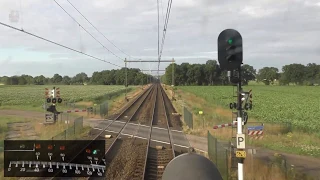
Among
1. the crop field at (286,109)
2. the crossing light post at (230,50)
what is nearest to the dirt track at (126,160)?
the crop field at (286,109)

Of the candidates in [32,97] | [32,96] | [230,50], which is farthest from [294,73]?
[230,50]

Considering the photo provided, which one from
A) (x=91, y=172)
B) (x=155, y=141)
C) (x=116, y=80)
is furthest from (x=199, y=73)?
(x=91, y=172)

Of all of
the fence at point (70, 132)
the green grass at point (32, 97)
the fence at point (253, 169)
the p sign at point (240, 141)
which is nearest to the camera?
the p sign at point (240, 141)

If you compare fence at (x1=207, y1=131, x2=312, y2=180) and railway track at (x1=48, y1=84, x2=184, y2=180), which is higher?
fence at (x1=207, y1=131, x2=312, y2=180)

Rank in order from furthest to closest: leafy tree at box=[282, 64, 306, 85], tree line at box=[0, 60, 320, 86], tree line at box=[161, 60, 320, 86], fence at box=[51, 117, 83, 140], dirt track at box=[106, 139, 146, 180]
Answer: leafy tree at box=[282, 64, 306, 85]
tree line at box=[161, 60, 320, 86]
tree line at box=[0, 60, 320, 86]
fence at box=[51, 117, 83, 140]
dirt track at box=[106, 139, 146, 180]

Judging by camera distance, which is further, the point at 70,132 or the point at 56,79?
the point at 56,79

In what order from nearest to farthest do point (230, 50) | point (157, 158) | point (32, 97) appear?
point (230, 50) → point (157, 158) → point (32, 97)

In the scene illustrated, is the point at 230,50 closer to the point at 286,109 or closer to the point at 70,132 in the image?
the point at 70,132

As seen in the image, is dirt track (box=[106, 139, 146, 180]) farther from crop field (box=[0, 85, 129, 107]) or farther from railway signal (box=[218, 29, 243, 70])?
crop field (box=[0, 85, 129, 107])

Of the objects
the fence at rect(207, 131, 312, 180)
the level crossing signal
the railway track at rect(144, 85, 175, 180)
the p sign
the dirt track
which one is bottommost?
the railway track at rect(144, 85, 175, 180)

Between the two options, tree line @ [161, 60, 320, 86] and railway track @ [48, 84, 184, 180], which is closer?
railway track @ [48, 84, 184, 180]

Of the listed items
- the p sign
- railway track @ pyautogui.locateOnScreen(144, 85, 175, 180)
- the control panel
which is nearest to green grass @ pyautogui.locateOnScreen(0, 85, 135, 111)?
railway track @ pyautogui.locateOnScreen(144, 85, 175, 180)

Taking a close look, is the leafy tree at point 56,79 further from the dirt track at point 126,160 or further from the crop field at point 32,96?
the dirt track at point 126,160

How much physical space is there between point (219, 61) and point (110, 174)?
8.36m
